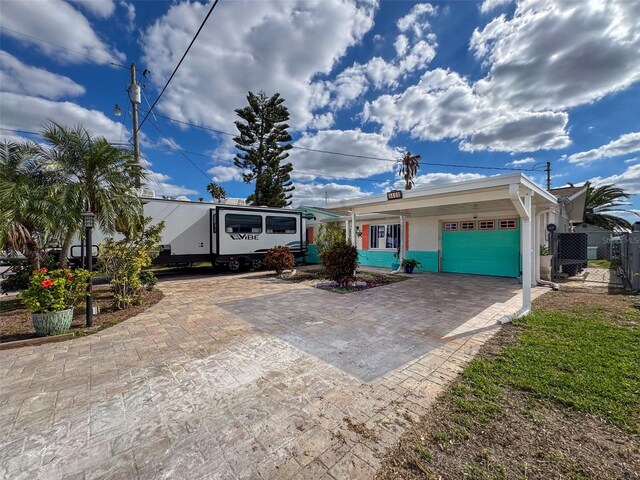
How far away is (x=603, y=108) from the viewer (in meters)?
A: 9.88

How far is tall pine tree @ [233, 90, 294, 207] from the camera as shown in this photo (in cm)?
2025

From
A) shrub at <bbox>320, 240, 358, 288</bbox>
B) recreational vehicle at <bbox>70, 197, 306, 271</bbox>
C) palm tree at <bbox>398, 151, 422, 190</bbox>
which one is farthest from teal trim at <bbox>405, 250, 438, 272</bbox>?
palm tree at <bbox>398, 151, 422, 190</bbox>

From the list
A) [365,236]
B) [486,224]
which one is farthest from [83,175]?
[486,224]

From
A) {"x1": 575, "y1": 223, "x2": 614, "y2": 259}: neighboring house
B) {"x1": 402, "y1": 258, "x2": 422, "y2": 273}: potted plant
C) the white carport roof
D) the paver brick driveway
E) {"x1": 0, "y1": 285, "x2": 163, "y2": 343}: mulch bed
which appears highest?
the white carport roof

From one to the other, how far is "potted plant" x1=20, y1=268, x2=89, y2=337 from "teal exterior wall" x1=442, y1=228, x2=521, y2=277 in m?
11.6

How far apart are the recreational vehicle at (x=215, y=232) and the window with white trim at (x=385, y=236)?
4.42 metres

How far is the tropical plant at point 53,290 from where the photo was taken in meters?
3.97

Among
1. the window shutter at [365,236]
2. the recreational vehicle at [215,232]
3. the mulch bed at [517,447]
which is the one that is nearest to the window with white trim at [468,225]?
the window shutter at [365,236]

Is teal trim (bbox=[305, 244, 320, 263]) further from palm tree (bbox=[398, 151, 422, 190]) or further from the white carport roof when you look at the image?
palm tree (bbox=[398, 151, 422, 190])

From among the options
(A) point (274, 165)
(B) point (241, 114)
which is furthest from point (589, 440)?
(B) point (241, 114)

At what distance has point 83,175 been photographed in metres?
5.60

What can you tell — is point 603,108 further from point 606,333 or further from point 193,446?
point 193,446

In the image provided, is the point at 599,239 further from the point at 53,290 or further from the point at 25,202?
the point at 25,202

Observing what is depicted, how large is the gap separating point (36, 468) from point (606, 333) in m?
6.65
